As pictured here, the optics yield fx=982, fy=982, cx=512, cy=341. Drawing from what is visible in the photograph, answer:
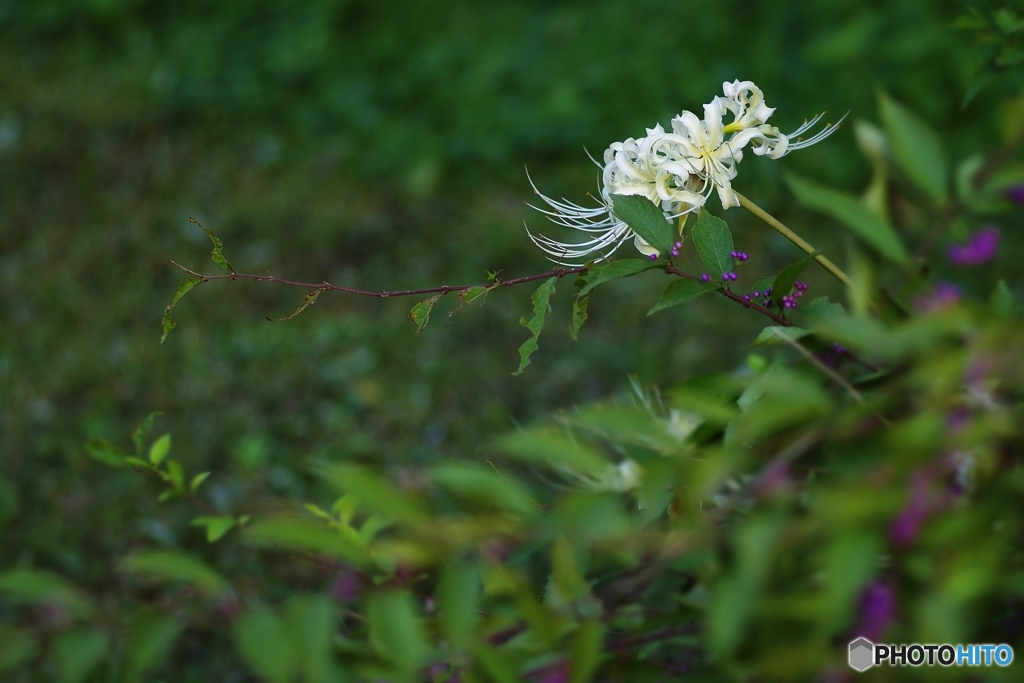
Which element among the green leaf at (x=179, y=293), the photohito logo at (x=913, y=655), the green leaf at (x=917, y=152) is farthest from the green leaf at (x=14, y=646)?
the green leaf at (x=917, y=152)

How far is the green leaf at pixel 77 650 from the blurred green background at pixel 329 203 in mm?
1554

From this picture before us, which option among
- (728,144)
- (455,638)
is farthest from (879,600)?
(728,144)

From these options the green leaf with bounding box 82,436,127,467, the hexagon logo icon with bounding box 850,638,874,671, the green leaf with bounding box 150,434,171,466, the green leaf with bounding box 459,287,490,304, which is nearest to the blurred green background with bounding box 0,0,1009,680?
the green leaf with bounding box 150,434,171,466

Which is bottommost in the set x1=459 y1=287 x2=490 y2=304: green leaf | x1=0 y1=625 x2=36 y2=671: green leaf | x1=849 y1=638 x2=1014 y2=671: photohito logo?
x1=849 y1=638 x2=1014 y2=671: photohito logo

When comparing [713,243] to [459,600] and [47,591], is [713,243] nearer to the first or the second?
[459,600]

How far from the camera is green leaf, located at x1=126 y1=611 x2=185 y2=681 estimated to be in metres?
0.66

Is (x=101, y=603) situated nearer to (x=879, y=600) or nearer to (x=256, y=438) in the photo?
(x=256, y=438)

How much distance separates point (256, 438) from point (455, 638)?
7.24ft

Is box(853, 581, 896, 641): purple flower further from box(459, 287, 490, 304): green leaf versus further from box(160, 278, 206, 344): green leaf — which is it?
box(160, 278, 206, 344): green leaf

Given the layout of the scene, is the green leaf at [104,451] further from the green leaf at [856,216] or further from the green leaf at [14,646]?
the green leaf at [856,216]

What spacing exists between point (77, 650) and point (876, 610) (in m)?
0.56

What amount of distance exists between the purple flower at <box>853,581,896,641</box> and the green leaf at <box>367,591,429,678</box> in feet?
1.03

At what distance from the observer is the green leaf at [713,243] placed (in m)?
1.13

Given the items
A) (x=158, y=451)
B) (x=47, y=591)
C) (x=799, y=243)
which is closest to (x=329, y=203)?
(x=158, y=451)
